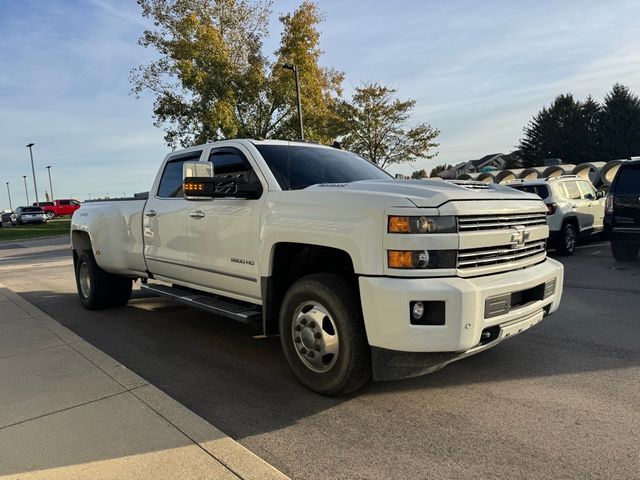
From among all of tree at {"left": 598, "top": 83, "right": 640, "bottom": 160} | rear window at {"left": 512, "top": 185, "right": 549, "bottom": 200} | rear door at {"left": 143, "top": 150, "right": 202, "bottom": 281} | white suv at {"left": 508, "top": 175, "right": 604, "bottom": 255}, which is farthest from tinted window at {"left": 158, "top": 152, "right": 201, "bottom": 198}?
tree at {"left": 598, "top": 83, "right": 640, "bottom": 160}

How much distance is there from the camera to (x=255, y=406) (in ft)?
12.1

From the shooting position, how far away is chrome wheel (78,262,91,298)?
7.09 metres

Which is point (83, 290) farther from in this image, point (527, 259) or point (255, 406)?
point (527, 259)

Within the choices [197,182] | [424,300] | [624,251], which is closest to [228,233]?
[197,182]

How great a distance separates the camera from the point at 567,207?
10938mm

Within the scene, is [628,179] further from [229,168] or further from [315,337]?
[315,337]

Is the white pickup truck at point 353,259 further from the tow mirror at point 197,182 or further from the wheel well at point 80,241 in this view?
the wheel well at point 80,241

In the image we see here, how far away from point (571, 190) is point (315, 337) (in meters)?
10.0

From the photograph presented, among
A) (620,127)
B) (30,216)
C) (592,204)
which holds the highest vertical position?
(620,127)

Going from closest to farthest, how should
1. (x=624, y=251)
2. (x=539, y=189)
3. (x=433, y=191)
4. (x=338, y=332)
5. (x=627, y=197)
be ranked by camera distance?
(x=433, y=191)
(x=338, y=332)
(x=627, y=197)
(x=624, y=251)
(x=539, y=189)

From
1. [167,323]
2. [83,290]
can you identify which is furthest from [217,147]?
[83,290]

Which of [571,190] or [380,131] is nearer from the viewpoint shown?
[571,190]

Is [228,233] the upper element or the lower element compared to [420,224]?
lower

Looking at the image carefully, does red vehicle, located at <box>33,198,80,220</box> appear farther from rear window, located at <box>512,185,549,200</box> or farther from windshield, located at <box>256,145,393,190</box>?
windshield, located at <box>256,145,393,190</box>
